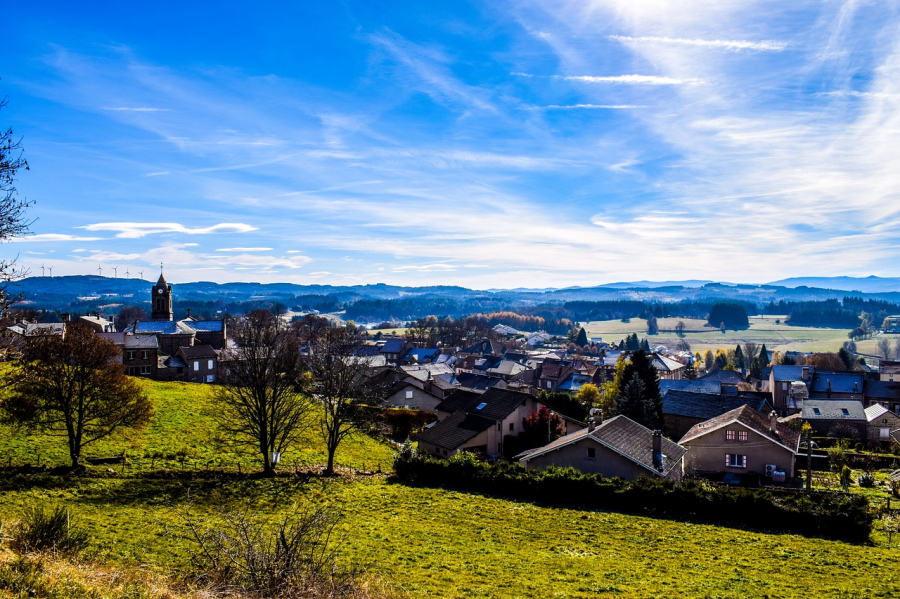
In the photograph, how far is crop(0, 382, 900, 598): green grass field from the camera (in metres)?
15.3

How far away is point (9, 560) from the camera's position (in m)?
10.3

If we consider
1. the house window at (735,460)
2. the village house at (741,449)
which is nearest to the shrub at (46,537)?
the village house at (741,449)

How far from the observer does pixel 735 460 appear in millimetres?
39938

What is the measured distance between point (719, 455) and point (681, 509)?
18698 millimetres

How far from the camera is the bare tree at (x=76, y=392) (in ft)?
86.8

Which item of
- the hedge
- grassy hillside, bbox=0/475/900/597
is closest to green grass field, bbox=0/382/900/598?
grassy hillside, bbox=0/475/900/597

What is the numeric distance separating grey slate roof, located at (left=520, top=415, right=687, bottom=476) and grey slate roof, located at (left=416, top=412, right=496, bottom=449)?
7.57 meters

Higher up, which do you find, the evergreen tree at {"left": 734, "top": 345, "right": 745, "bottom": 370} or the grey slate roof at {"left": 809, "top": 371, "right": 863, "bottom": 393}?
the grey slate roof at {"left": 809, "top": 371, "right": 863, "bottom": 393}

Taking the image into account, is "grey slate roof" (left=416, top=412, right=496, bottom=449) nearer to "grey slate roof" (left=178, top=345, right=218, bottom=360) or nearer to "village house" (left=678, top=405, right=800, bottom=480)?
"village house" (left=678, top=405, right=800, bottom=480)

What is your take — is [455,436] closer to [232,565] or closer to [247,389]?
[247,389]

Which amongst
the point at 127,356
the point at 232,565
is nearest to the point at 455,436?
the point at 232,565

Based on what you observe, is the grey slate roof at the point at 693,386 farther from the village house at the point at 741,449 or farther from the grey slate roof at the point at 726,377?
the village house at the point at 741,449

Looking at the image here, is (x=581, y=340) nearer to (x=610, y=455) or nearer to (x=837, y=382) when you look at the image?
(x=837, y=382)

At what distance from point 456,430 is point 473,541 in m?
22.0
